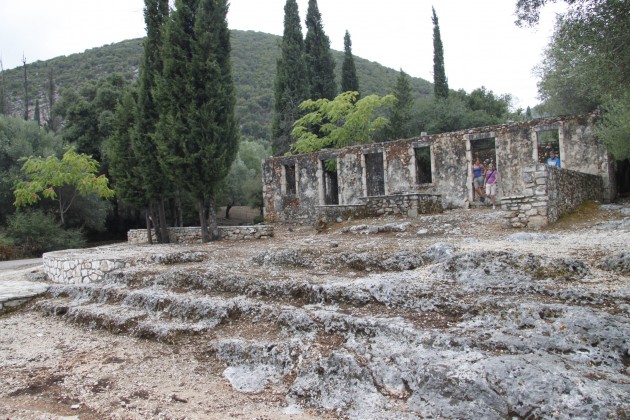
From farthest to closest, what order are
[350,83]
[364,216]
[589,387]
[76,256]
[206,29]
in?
[350,83]
[364,216]
[206,29]
[76,256]
[589,387]

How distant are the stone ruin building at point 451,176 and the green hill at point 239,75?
2704cm

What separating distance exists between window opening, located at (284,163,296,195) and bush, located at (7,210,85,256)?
31.2 ft

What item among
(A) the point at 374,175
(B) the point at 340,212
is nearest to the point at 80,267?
(B) the point at 340,212

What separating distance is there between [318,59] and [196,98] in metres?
21.4

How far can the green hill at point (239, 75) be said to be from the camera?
49688 millimetres

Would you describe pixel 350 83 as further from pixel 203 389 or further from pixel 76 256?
pixel 203 389

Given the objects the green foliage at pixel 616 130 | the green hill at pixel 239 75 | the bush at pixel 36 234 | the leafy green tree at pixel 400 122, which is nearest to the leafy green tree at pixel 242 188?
the leafy green tree at pixel 400 122

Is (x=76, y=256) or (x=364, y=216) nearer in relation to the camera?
(x=76, y=256)

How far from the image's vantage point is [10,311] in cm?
873

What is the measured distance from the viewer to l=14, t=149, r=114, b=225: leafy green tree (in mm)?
18219

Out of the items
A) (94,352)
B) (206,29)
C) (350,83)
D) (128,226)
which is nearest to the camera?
(94,352)

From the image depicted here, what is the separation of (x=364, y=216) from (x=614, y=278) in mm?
8220

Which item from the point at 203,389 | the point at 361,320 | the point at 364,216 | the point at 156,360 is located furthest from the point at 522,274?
the point at 364,216

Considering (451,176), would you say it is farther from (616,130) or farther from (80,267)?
(80,267)
